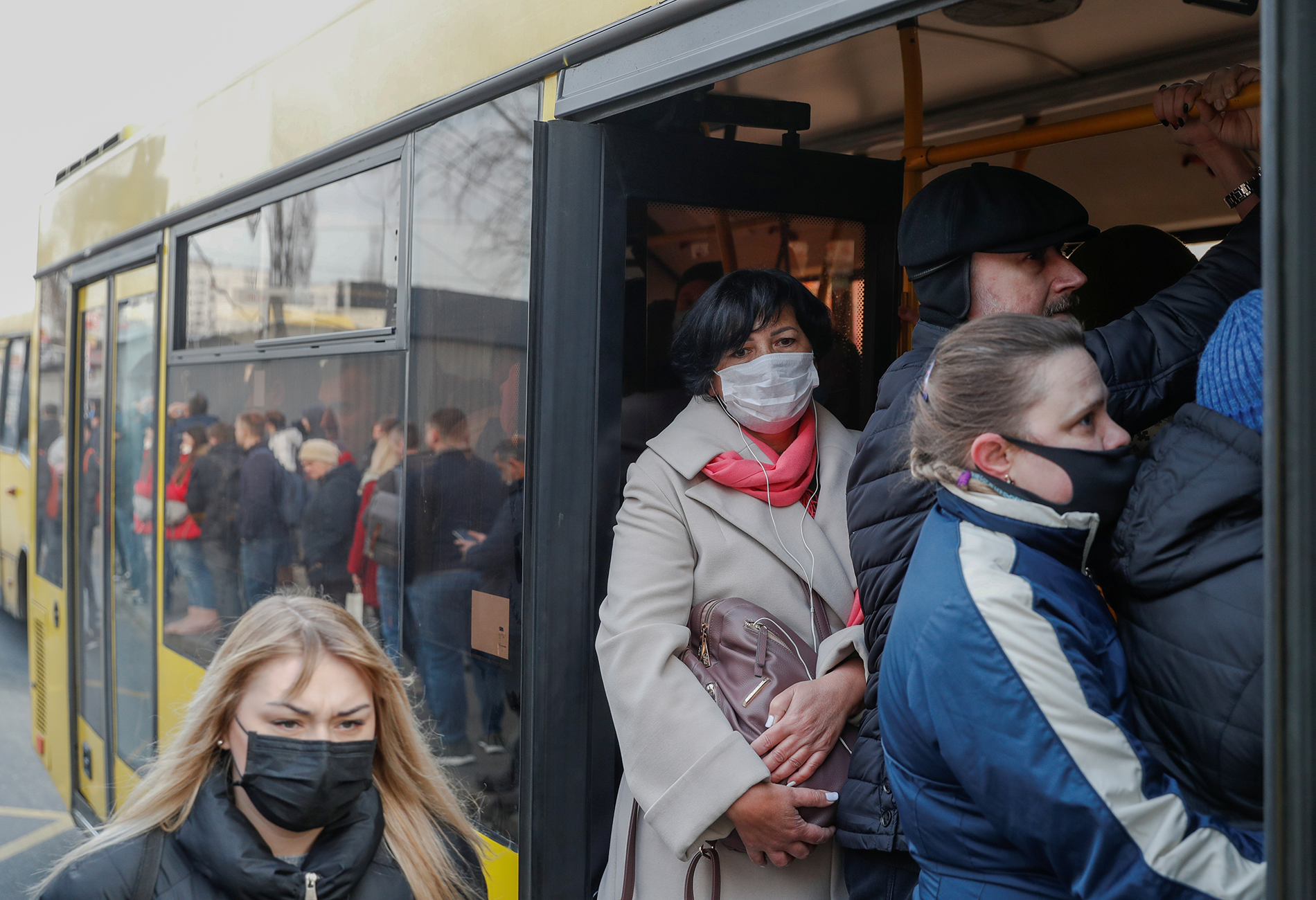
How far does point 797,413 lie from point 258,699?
1.15m

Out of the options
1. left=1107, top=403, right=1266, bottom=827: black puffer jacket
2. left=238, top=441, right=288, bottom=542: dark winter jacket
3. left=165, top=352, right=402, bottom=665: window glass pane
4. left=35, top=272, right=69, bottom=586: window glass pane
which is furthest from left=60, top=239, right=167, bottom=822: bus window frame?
left=1107, top=403, right=1266, bottom=827: black puffer jacket

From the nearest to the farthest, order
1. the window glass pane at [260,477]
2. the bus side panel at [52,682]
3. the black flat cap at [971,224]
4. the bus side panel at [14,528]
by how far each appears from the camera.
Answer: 1. the black flat cap at [971,224]
2. the window glass pane at [260,477]
3. the bus side panel at [52,682]
4. the bus side panel at [14,528]

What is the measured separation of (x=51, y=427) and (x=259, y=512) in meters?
3.97

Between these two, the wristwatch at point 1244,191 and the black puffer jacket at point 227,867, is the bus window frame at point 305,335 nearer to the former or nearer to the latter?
the black puffer jacket at point 227,867

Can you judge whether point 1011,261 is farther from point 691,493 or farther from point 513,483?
point 513,483

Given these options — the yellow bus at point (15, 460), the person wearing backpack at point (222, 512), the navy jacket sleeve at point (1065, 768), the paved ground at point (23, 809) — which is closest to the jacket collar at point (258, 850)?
the navy jacket sleeve at point (1065, 768)

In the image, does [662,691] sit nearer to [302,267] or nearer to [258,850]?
[258,850]

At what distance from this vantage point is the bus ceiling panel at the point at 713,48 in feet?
5.07

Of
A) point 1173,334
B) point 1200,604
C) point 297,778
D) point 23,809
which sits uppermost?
point 1173,334

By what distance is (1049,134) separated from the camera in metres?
2.20

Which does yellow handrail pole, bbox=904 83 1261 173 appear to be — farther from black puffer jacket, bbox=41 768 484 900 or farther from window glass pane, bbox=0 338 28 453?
window glass pane, bbox=0 338 28 453

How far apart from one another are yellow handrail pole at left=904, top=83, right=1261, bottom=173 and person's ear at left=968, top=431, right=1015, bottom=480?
77 cm

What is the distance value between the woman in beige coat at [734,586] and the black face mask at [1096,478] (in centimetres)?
65

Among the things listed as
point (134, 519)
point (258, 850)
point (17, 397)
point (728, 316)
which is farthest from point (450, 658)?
point (17, 397)
